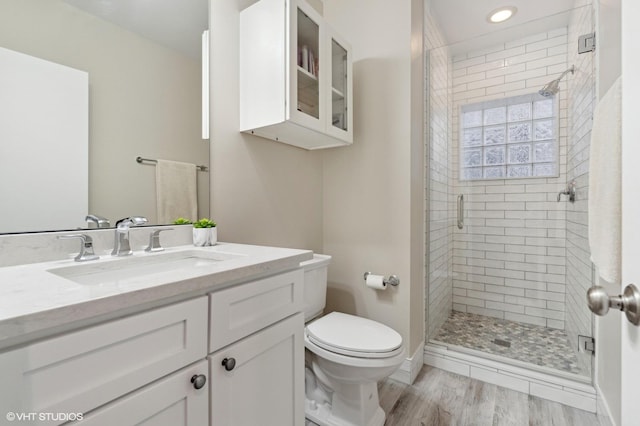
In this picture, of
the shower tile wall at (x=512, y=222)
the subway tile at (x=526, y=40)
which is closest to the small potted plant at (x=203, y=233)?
the shower tile wall at (x=512, y=222)

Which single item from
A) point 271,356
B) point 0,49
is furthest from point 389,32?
point 271,356

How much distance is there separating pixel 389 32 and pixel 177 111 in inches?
57.2

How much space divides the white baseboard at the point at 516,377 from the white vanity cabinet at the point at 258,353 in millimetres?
1321

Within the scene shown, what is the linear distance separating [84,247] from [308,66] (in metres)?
1.32

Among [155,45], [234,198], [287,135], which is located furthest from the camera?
[287,135]

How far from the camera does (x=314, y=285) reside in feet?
5.54

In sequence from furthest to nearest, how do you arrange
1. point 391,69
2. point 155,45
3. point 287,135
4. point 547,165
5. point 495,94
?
point 495,94
point 547,165
point 391,69
point 287,135
point 155,45

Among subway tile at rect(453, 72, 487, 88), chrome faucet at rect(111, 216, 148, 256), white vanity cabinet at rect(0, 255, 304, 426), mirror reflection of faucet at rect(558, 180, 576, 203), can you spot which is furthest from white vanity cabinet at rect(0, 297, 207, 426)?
subway tile at rect(453, 72, 487, 88)

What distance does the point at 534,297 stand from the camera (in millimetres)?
2494

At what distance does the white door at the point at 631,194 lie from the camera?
47cm

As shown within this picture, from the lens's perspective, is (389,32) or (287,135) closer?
(287,135)

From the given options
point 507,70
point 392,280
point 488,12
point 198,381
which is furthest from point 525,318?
point 198,381

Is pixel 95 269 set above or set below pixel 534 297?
above

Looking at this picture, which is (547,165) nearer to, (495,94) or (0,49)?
(495,94)
